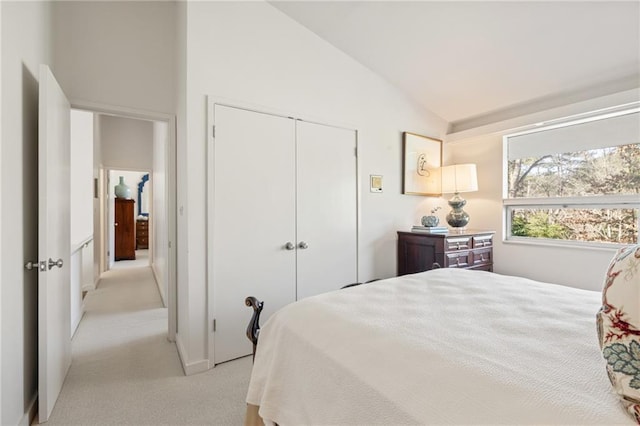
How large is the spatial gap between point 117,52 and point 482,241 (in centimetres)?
390

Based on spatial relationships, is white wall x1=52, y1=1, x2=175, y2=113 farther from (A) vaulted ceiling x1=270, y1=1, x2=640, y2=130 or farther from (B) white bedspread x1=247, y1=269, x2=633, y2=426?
(B) white bedspread x1=247, y1=269, x2=633, y2=426

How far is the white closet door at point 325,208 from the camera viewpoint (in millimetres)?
2754

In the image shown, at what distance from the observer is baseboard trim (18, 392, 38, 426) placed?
1607 mm

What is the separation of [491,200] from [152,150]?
575 centimetres

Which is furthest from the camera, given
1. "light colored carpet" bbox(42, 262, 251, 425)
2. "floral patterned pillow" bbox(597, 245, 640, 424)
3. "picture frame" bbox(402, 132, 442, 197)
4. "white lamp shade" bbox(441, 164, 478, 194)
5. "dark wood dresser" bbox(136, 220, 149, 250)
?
"dark wood dresser" bbox(136, 220, 149, 250)

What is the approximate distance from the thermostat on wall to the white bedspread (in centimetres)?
181

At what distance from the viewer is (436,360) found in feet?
2.84

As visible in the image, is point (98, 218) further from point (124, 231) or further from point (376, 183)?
→ point (376, 183)

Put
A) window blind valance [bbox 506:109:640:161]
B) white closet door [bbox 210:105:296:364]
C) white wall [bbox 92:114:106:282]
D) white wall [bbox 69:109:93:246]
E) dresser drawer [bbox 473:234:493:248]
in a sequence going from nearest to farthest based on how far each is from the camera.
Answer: white closet door [bbox 210:105:296:364] < window blind valance [bbox 506:109:640:161] < dresser drawer [bbox 473:234:493:248] < white wall [bbox 69:109:93:246] < white wall [bbox 92:114:106:282]

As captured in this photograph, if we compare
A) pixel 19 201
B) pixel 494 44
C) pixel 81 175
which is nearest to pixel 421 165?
pixel 494 44

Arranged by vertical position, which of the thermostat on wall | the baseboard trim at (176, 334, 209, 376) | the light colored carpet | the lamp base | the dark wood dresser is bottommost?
the light colored carpet

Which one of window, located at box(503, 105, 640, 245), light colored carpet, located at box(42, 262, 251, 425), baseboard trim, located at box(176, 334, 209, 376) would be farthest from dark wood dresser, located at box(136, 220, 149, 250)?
window, located at box(503, 105, 640, 245)

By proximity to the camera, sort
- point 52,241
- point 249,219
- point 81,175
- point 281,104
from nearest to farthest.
Result: point 52,241, point 249,219, point 281,104, point 81,175

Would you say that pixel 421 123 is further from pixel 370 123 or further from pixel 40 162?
pixel 40 162
